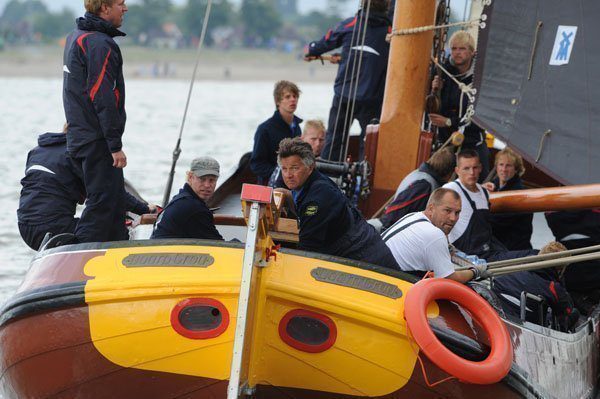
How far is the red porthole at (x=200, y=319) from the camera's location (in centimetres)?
394

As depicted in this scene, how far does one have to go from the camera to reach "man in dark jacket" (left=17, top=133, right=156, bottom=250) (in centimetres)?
525

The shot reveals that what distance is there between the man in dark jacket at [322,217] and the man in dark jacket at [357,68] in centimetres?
276

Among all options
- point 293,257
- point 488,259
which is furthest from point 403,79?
point 293,257

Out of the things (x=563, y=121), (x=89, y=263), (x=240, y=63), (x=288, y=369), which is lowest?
(x=240, y=63)

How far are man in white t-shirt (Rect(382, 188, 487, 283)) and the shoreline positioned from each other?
45547 mm

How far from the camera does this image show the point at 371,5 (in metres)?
7.38

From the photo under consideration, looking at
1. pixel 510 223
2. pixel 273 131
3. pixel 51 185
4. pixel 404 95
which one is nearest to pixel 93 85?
pixel 51 185

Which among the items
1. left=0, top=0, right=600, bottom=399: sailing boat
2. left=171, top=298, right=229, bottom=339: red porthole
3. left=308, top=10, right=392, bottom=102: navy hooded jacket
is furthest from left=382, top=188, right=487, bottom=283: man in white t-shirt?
left=308, top=10, right=392, bottom=102: navy hooded jacket

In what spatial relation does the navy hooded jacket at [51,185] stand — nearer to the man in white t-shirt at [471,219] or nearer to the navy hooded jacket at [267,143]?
the navy hooded jacket at [267,143]

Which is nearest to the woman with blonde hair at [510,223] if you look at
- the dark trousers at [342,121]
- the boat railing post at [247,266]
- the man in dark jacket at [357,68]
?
the man in dark jacket at [357,68]

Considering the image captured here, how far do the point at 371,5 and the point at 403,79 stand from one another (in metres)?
0.96

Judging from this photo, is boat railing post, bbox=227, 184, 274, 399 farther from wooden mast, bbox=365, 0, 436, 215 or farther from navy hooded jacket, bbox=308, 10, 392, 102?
navy hooded jacket, bbox=308, 10, 392, 102

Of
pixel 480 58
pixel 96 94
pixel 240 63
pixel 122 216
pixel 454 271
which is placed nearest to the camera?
pixel 454 271

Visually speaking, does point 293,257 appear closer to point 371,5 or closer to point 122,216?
point 122,216
